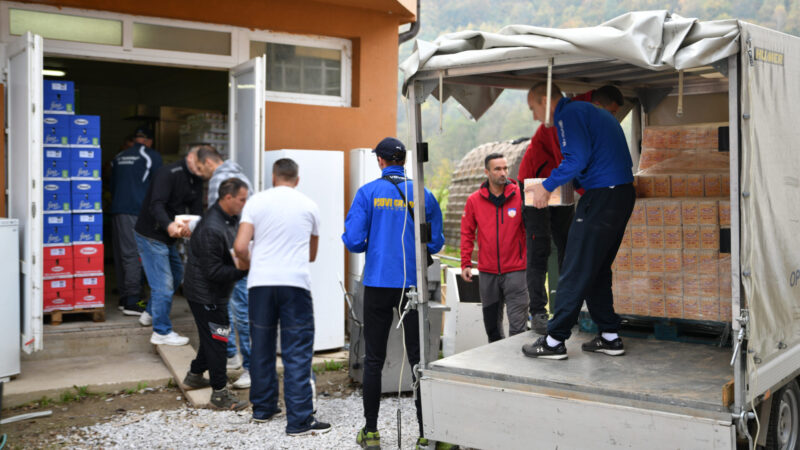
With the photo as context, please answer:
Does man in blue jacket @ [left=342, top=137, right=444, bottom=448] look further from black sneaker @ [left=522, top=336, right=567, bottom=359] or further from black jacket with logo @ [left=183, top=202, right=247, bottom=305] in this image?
black jacket with logo @ [left=183, top=202, right=247, bottom=305]

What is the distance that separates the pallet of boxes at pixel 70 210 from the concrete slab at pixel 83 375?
0.69m

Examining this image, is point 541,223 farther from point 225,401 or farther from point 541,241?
point 225,401

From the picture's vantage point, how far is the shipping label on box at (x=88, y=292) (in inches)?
325

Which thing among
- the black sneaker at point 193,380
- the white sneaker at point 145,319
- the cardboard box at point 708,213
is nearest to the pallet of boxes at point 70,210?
the white sneaker at point 145,319

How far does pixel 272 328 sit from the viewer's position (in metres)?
6.02

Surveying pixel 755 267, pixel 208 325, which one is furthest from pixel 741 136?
pixel 208 325

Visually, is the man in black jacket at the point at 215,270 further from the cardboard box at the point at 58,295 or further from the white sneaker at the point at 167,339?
the cardboard box at the point at 58,295

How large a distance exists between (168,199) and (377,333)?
320 centimetres

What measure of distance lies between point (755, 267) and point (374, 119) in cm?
620

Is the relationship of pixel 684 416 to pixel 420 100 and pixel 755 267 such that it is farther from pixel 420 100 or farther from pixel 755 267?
pixel 420 100

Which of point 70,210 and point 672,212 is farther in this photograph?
point 70,210

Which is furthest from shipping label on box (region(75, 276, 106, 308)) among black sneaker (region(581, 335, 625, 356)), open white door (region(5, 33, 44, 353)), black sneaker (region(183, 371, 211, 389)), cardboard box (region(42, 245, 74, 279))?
black sneaker (region(581, 335, 625, 356))

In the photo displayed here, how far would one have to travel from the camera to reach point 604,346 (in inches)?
208

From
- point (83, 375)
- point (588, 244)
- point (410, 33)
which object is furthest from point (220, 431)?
point (410, 33)
